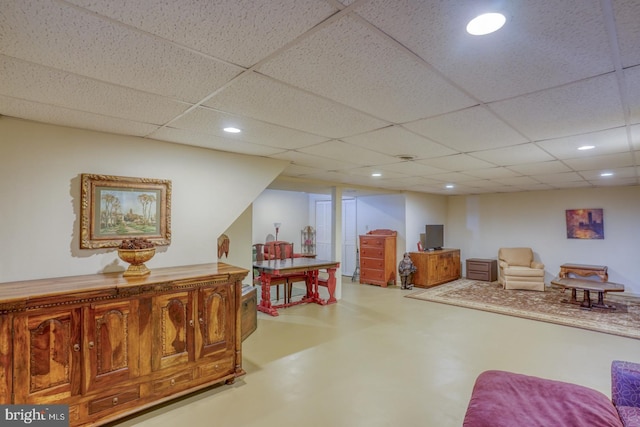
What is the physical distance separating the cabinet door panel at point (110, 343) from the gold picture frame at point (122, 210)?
66 centimetres

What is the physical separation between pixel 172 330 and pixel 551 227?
8249mm

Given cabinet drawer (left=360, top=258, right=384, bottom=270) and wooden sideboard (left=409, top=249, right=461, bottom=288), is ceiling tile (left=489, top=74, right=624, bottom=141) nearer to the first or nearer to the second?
wooden sideboard (left=409, top=249, right=461, bottom=288)

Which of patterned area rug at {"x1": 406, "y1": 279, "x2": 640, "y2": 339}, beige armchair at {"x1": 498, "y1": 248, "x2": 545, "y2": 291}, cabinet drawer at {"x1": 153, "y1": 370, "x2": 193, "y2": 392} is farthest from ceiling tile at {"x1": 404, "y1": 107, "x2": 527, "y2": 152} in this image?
beige armchair at {"x1": 498, "y1": 248, "x2": 545, "y2": 291}

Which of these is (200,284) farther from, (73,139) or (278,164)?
(278,164)

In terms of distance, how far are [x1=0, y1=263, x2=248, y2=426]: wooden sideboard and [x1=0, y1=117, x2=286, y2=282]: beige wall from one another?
172 millimetres

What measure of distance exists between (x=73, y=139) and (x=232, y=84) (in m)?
1.67

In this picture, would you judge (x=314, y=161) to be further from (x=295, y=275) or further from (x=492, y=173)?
(x=492, y=173)

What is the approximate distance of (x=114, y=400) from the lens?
2.27 m

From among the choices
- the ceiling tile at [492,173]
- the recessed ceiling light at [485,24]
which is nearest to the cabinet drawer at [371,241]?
the ceiling tile at [492,173]

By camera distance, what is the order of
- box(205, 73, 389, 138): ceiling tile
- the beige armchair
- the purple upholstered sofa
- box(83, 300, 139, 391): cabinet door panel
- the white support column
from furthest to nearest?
1. the beige armchair
2. the white support column
3. box(83, 300, 139, 391): cabinet door panel
4. box(205, 73, 389, 138): ceiling tile
5. the purple upholstered sofa

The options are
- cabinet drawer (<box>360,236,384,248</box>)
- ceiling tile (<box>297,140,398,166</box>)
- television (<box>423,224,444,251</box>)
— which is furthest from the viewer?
television (<box>423,224,444,251</box>)

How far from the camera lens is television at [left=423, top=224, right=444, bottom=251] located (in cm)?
798

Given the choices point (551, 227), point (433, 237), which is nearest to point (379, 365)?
point (433, 237)

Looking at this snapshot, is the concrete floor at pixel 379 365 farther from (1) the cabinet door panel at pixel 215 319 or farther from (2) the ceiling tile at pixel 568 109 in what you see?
(2) the ceiling tile at pixel 568 109
